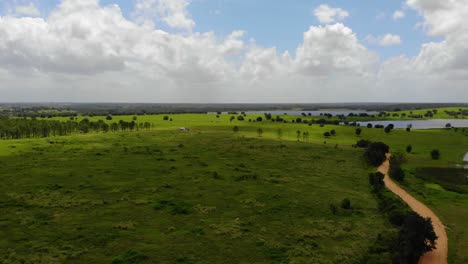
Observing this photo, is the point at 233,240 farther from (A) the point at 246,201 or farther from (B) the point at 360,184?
(B) the point at 360,184

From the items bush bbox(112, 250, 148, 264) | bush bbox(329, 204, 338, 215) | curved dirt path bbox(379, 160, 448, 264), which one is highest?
bush bbox(329, 204, 338, 215)

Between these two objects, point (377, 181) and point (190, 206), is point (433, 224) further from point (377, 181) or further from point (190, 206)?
point (190, 206)

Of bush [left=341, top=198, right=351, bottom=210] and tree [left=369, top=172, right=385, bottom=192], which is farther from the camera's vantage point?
tree [left=369, top=172, right=385, bottom=192]

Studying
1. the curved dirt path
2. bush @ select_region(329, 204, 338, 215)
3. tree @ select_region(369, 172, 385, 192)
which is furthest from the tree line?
the curved dirt path

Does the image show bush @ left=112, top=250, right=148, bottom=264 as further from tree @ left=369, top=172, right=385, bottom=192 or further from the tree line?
the tree line

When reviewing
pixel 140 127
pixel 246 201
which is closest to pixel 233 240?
pixel 246 201

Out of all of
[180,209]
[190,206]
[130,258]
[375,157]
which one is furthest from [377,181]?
[130,258]

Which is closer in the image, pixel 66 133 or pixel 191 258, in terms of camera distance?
pixel 191 258
